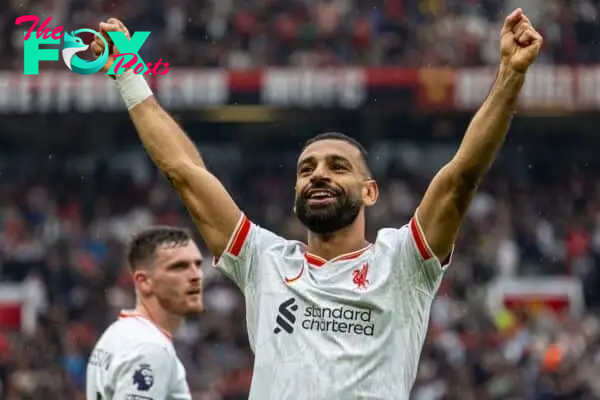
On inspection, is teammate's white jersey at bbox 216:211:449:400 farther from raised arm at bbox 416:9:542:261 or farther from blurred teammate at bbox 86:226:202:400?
blurred teammate at bbox 86:226:202:400

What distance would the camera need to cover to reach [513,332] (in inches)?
650

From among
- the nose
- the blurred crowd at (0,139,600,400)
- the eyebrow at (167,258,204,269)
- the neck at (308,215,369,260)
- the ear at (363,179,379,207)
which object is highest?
the nose

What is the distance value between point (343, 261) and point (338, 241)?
8 cm

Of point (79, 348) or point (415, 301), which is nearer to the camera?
point (415, 301)

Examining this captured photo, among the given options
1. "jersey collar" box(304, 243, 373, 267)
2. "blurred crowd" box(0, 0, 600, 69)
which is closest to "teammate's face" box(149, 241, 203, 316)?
"jersey collar" box(304, 243, 373, 267)

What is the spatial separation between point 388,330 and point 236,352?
1204 centimetres

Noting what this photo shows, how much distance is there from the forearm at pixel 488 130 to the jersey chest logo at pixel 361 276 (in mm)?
472

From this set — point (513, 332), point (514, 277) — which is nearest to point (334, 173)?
point (513, 332)

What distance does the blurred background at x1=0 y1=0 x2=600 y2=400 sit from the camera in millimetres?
17078

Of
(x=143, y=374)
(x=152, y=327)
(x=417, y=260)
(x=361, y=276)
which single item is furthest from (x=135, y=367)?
(x=417, y=260)

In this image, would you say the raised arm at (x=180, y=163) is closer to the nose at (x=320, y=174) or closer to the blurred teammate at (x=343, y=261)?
the blurred teammate at (x=343, y=261)

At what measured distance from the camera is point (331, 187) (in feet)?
16.5

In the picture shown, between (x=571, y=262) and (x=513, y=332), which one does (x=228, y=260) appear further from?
(x=571, y=262)

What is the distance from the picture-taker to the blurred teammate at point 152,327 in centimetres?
629
